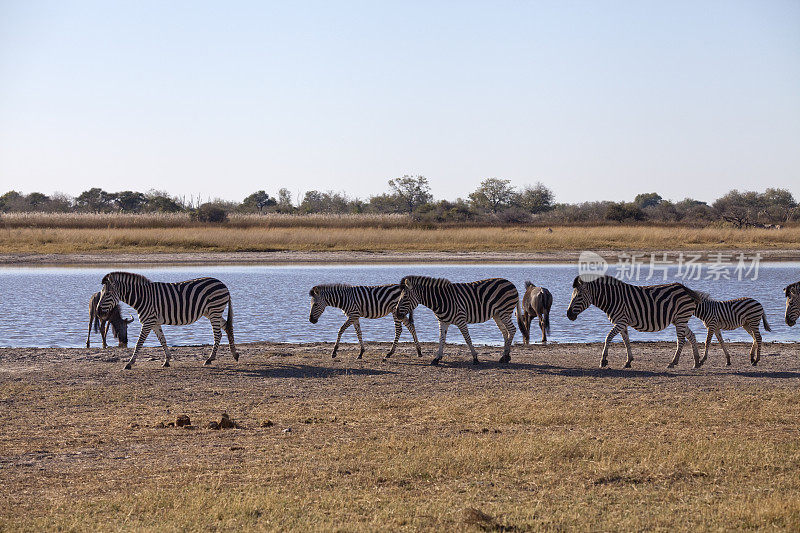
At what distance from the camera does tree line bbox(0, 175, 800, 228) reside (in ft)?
215

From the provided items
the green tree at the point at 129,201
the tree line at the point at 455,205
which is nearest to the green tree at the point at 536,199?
the tree line at the point at 455,205

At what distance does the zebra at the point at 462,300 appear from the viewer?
13945 mm

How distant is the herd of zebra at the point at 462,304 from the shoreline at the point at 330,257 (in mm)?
21876

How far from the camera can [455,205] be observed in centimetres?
7231

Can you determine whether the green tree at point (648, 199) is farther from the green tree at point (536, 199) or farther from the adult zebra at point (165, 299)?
the adult zebra at point (165, 299)

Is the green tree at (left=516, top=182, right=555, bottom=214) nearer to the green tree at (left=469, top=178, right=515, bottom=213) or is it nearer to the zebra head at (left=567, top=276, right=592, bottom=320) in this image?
the green tree at (left=469, top=178, right=515, bottom=213)

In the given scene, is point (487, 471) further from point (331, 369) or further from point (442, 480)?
point (331, 369)

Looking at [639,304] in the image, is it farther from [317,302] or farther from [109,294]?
[109,294]

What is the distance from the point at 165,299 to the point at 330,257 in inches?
955

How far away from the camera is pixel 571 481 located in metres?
6.87

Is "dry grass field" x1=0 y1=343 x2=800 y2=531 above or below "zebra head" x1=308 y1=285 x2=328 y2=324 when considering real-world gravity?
below

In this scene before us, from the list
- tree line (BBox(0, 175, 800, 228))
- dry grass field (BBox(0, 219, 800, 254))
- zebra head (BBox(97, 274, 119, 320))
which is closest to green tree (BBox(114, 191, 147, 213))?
tree line (BBox(0, 175, 800, 228))

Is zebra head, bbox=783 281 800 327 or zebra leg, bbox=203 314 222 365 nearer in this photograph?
zebra leg, bbox=203 314 222 365

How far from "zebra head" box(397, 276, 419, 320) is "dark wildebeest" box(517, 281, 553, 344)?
8.02ft
